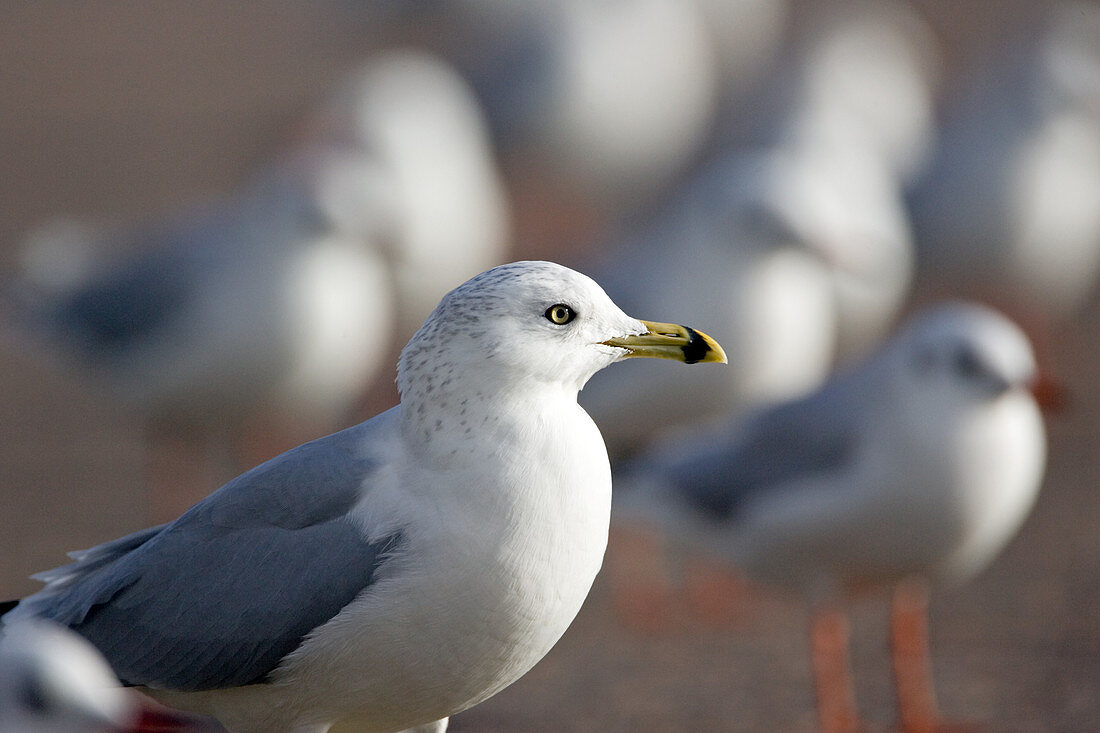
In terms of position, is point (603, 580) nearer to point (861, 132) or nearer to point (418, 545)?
point (861, 132)

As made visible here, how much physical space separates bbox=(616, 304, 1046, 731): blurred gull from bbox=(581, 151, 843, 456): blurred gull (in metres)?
1.10

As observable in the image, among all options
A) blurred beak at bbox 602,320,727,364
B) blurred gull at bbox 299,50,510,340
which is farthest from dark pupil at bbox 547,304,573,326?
blurred gull at bbox 299,50,510,340

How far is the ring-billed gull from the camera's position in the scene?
10.3 ft

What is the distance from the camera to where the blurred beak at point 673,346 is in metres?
3.35

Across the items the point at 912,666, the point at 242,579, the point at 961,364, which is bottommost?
the point at 912,666

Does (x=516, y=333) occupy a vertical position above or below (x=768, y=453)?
above

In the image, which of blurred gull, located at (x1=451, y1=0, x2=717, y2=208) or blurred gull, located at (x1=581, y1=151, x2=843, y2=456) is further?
blurred gull, located at (x1=451, y1=0, x2=717, y2=208)

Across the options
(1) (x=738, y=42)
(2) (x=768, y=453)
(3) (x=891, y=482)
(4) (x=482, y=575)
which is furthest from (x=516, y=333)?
(1) (x=738, y=42)

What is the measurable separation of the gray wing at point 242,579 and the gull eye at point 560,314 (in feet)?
1.52

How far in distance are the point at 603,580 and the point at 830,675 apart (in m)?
1.97

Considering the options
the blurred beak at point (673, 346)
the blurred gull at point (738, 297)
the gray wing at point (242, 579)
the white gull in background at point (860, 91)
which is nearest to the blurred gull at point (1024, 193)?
the white gull in background at point (860, 91)

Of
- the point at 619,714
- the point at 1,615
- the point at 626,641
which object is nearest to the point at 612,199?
the point at 626,641

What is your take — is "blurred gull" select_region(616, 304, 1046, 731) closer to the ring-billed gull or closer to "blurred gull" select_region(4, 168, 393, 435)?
the ring-billed gull

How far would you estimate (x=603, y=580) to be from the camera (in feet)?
24.4
